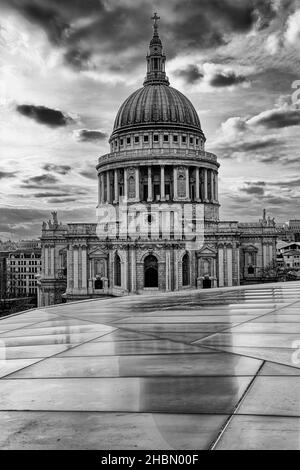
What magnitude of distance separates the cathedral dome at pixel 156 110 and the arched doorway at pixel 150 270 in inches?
1037

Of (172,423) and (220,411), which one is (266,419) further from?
(172,423)

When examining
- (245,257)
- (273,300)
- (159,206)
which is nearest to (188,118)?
(159,206)

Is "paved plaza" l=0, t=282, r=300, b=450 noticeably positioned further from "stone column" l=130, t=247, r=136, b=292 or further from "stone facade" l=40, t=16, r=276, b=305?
"stone facade" l=40, t=16, r=276, b=305

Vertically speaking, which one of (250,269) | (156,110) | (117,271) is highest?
(156,110)

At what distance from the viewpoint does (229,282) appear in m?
76.2

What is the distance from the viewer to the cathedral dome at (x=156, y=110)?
3696 inches

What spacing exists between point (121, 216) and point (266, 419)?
82942mm

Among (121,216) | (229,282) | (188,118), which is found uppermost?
(188,118)

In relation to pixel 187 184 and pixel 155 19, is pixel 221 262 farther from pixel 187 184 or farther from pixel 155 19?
pixel 155 19

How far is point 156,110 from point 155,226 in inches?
907

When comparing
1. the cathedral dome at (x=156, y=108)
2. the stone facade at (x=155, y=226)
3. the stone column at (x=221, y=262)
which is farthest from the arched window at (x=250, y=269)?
the cathedral dome at (x=156, y=108)

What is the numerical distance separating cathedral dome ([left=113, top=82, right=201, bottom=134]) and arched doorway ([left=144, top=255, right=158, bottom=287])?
26333 mm

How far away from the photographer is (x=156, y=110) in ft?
310

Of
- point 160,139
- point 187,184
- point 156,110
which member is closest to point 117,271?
point 187,184
